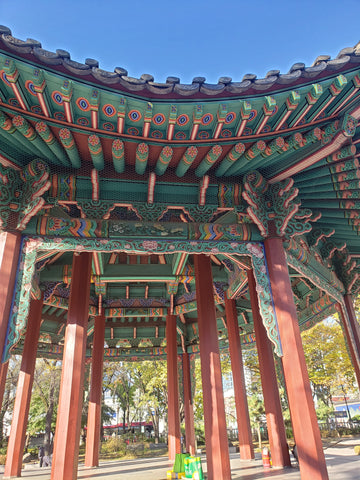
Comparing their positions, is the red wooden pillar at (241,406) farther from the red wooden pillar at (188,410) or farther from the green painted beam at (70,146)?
the green painted beam at (70,146)

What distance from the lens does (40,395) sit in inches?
1081

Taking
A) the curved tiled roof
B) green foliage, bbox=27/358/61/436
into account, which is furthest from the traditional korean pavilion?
green foliage, bbox=27/358/61/436

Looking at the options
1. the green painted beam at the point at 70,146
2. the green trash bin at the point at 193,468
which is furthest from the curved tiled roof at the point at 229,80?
the green trash bin at the point at 193,468

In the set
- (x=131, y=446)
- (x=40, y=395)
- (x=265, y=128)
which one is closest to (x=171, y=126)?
(x=265, y=128)

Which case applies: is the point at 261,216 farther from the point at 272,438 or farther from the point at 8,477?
the point at 8,477

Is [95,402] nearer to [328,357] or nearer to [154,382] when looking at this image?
[154,382]

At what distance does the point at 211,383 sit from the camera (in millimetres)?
7473

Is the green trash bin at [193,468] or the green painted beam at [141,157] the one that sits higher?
the green painted beam at [141,157]

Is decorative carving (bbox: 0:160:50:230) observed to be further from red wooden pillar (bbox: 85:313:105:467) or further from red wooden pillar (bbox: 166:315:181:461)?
red wooden pillar (bbox: 166:315:181:461)

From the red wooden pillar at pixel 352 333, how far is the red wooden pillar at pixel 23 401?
32.7 ft

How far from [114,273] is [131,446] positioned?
1743 cm

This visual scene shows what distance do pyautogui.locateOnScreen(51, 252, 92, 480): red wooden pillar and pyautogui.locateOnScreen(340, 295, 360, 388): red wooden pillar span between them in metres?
7.66

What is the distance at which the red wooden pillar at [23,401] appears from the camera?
979 cm

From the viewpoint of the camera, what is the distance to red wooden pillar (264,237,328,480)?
5352 mm
